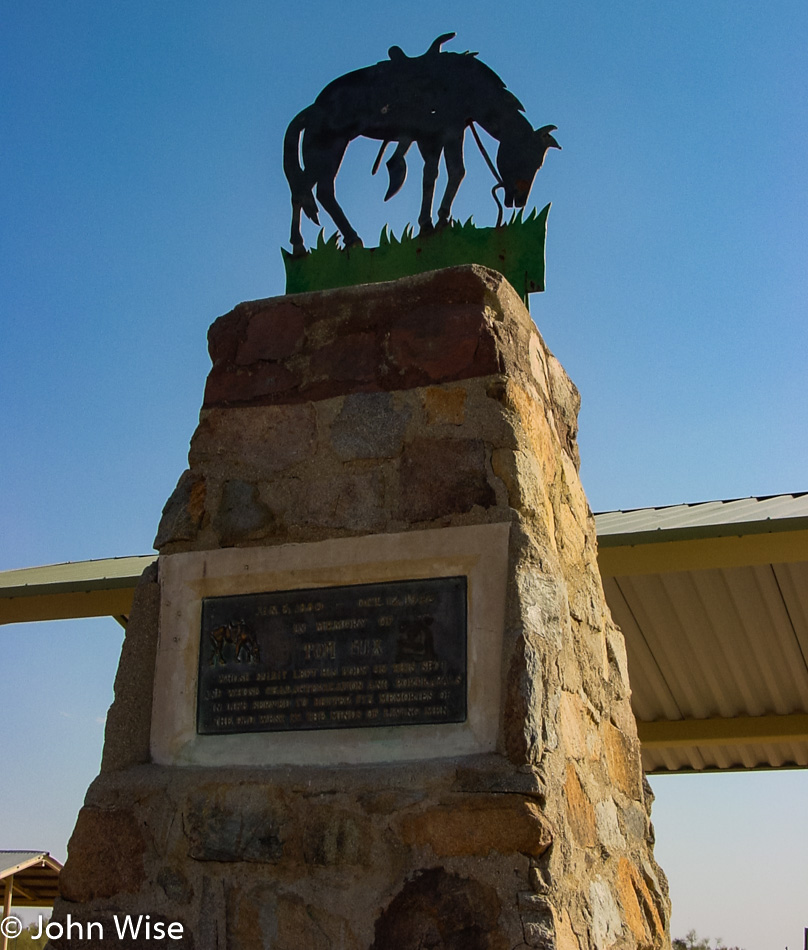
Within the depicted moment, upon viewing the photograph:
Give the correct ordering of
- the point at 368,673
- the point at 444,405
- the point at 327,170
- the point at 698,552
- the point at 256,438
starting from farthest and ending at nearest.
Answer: the point at 698,552
the point at 327,170
the point at 256,438
the point at 444,405
the point at 368,673

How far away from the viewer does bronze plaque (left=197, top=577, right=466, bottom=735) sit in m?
2.89

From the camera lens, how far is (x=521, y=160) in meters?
4.04

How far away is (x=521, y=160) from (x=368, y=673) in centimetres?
210

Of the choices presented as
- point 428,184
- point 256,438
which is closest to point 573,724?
point 256,438

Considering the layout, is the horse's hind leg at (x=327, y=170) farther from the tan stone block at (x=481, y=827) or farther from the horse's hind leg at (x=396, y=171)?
the tan stone block at (x=481, y=827)

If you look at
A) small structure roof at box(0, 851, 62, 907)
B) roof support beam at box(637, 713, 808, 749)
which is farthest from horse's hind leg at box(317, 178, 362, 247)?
small structure roof at box(0, 851, 62, 907)

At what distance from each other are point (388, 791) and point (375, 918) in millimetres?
300

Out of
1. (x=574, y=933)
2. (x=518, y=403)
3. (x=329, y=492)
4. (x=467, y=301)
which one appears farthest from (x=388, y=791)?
(x=467, y=301)

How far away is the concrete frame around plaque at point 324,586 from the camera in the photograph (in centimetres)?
283

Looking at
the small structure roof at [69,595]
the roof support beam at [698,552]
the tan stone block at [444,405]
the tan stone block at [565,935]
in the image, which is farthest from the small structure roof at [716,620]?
the tan stone block at [565,935]

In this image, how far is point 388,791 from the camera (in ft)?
9.02

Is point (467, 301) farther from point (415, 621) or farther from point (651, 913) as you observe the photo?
point (651, 913)

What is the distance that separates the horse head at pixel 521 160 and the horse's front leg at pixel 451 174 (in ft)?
0.49

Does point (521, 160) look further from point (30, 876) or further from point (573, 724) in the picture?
point (30, 876)
